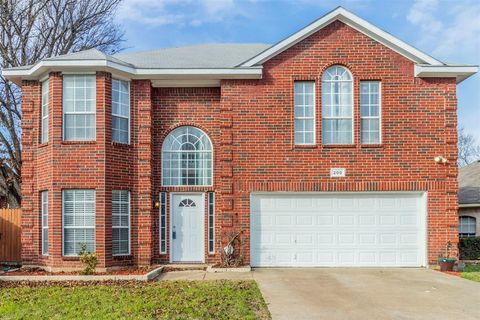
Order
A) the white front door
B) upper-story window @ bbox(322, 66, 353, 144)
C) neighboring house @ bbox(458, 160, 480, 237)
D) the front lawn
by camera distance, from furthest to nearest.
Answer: neighboring house @ bbox(458, 160, 480, 237)
the white front door
upper-story window @ bbox(322, 66, 353, 144)
the front lawn

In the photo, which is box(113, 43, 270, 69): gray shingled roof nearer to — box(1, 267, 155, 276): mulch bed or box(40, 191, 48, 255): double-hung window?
box(40, 191, 48, 255): double-hung window

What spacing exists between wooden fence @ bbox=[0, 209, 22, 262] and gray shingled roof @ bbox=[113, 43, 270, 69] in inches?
265

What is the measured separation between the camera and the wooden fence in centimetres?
1725

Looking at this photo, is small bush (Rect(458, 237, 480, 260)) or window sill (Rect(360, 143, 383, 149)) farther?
small bush (Rect(458, 237, 480, 260))

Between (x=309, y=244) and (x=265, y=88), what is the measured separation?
4840 mm

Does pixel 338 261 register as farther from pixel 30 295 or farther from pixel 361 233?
pixel 30 295

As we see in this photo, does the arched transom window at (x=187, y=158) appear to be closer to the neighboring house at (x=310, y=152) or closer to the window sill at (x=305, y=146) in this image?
the neighboring house at (x=310, y=152)

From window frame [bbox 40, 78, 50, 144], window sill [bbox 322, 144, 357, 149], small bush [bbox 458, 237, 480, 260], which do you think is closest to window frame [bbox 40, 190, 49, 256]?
window frame [bbox 40, 78, 50, 144]

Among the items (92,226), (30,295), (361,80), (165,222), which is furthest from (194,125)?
(30,295)

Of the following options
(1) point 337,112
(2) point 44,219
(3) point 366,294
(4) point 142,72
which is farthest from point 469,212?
(2) point 44,219

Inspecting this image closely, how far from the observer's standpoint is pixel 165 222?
49.9 ft

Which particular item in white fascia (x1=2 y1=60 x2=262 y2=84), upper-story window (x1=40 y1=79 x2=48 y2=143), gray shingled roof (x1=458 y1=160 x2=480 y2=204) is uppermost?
white fascia (x1=2 y1=60 x2=262 y2=84)

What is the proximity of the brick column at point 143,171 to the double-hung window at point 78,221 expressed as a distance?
51.0 inches

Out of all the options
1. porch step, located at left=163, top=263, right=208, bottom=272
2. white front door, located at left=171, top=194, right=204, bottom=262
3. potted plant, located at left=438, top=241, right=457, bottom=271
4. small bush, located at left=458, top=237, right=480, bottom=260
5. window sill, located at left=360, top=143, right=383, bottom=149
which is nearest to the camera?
potted plant, located at left=438, top=241, right=457, bottom=271
